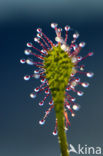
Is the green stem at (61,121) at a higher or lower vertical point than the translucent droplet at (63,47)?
lower

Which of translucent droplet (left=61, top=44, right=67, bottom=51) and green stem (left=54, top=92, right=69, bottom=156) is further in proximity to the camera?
translucent droplet (left=61, top=44, right=67, bottom=51)

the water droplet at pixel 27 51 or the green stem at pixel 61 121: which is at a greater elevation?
the water droplet at pixel 27 51

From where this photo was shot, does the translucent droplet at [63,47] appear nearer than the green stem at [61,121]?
No

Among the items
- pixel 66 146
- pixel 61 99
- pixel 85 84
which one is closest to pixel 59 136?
pixel 66 146

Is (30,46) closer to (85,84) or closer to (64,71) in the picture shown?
(64,71)

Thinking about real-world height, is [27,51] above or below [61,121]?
above

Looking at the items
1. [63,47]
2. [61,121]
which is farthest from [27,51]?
[61,121]

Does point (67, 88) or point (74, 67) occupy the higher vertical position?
point (74, 67)

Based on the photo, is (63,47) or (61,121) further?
(63,47)

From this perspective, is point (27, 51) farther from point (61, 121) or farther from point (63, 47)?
point (61, 121)

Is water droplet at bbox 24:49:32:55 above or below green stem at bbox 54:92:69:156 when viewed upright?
above

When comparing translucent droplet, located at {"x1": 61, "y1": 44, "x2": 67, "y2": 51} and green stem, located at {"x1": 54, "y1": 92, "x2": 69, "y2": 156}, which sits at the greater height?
translucent droplet, located at {"x1": 61, "y1": 44, "x2": 67, "y2": 51}
